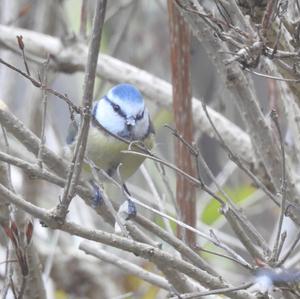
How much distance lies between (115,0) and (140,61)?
434 millimetres

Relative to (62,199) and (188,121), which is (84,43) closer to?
(188,121)

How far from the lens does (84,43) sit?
2.80 metres

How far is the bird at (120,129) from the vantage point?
7.08 ft

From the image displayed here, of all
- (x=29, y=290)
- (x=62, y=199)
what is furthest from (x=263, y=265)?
Result: (x=29, y=290)

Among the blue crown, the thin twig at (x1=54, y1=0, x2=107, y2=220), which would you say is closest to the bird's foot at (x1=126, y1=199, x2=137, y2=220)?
the thin twig at (x1=54, y1=0, x2=107, y2=220)

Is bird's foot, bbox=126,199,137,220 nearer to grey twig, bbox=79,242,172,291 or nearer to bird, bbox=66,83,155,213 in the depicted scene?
grey twig, bbox=79,242,172,291

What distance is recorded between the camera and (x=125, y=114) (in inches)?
85.5

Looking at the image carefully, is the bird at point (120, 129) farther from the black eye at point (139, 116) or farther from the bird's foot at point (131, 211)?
the bird's foot at point (131, 211)

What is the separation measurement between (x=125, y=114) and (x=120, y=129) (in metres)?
0.06

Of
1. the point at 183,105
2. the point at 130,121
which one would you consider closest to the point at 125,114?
the point at 130,121

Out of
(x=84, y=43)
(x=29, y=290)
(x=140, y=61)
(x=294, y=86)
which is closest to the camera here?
(x=294, y=86)

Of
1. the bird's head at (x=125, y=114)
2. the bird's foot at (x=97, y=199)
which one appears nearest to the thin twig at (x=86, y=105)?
the bird's foot at (x=97, y=199)

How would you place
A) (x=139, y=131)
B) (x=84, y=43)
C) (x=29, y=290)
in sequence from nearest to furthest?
(x=29, y=290)
(x=139, y=131)
(x=84, y=43)

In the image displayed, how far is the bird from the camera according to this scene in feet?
7.08
